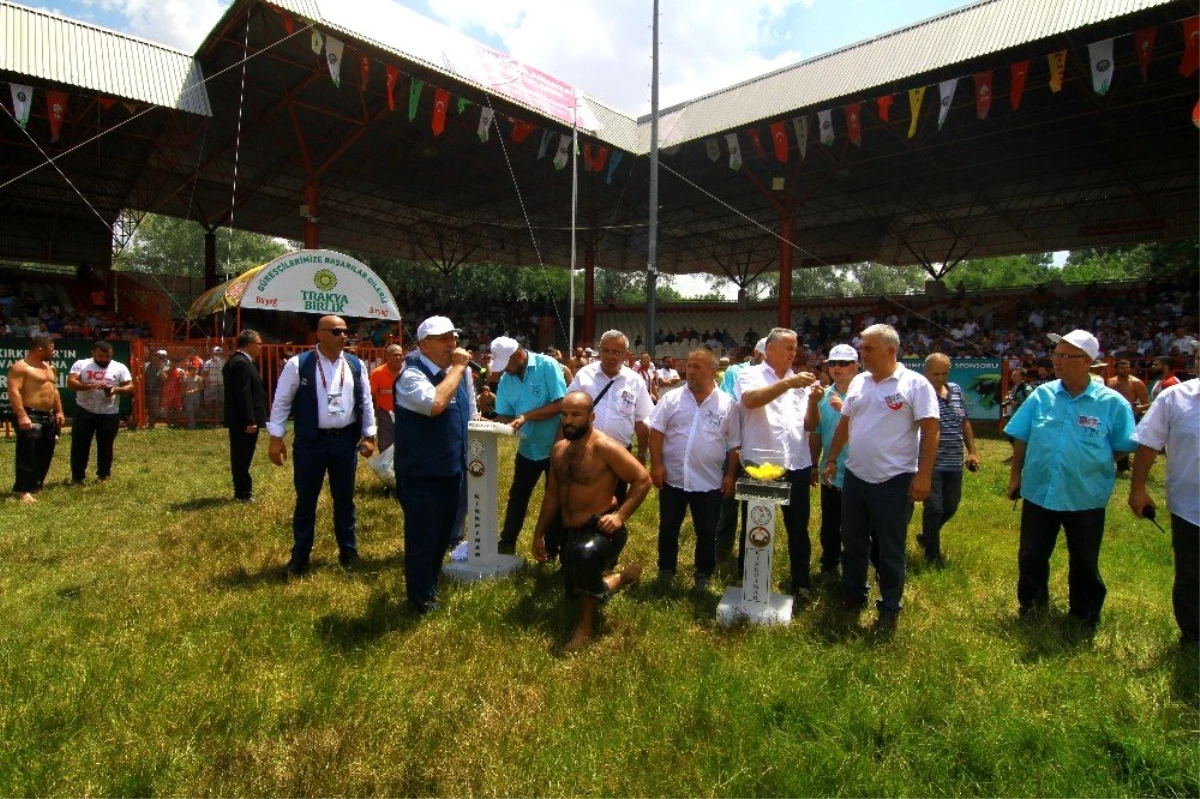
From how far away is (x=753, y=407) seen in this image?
14.6ft

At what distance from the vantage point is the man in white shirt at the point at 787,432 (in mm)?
4547

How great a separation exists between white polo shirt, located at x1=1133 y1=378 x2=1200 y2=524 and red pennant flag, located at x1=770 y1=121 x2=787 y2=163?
15442mm

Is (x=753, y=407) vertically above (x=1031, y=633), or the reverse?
(x=753, y=407)

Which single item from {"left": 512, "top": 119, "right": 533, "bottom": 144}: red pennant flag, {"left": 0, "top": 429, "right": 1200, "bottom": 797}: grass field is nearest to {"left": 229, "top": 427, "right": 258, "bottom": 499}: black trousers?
{"left": 0, "top": 429, "right": 1200, "bottom": 797}: grass field

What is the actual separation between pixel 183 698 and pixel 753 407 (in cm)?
340

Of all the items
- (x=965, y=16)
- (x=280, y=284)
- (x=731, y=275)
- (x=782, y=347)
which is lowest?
(x=782, y=347)

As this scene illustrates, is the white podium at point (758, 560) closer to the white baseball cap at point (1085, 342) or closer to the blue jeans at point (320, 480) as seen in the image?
the white baseball cap at point (1085, 342)

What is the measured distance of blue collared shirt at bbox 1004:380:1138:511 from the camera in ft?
12.7

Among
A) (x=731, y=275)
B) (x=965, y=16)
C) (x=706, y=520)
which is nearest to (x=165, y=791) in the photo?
(x=706, y=520)

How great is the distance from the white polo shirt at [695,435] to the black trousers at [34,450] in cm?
668

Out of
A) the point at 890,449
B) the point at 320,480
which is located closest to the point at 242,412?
the point at 320,480

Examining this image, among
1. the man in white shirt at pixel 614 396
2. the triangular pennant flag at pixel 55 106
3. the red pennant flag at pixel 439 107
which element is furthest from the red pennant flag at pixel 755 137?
the triangular pennant flag at pixel 55 106

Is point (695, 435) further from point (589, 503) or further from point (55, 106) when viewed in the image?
point (55, 106)

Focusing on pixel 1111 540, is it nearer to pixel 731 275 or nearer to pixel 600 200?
pixel 600 200
